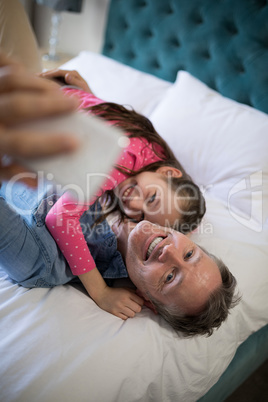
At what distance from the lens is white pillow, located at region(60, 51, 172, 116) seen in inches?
77.5

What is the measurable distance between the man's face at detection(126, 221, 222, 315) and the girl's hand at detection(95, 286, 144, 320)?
1.5 inches

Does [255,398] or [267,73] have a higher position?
[267,73]

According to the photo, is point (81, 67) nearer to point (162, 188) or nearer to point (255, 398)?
point (162, 188)

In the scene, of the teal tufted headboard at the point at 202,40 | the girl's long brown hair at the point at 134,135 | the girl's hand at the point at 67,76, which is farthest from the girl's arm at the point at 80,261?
the teal tufted headboard at the point at 202,40

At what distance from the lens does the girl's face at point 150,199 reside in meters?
1.29

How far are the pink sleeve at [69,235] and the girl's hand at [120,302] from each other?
10cm

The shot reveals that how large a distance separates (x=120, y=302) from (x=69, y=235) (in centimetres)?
26

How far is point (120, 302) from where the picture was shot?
40.6 inches

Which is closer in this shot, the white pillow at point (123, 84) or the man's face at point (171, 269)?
the man's face at point (171, 269)

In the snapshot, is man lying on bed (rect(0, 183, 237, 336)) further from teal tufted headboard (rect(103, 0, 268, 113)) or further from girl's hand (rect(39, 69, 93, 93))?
teal tufted headboard (rect(103, 0, 268, 113))

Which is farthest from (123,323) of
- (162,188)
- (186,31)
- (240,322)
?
(186,31)

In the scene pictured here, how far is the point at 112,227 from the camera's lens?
1348 mm

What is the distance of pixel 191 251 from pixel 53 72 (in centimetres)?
113

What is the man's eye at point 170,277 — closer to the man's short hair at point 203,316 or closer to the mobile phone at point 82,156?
the man's short hair at point 203,316
